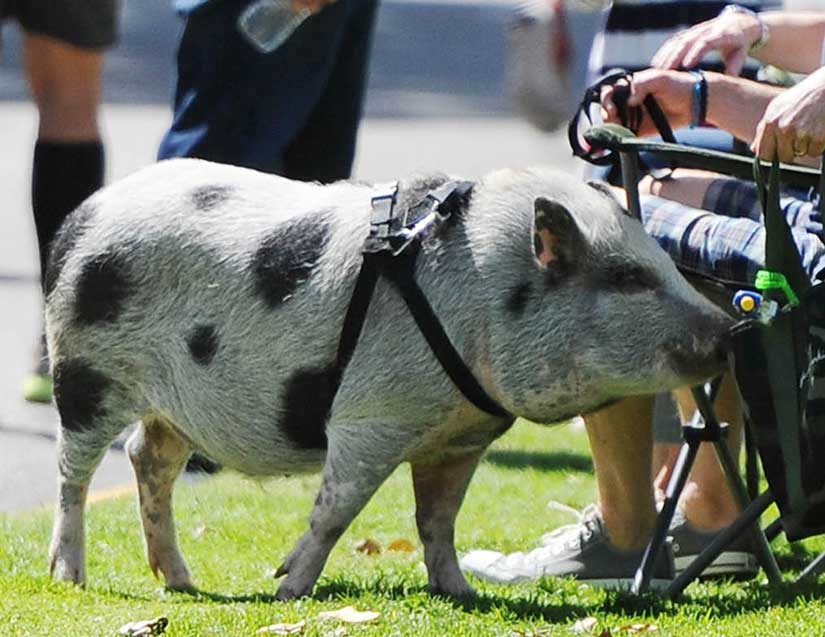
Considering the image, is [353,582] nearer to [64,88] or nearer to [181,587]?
[181,587]

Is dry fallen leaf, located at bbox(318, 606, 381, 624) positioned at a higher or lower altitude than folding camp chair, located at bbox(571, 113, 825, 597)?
lower

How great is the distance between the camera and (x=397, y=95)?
57.9 ft

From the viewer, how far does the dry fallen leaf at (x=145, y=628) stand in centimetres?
465

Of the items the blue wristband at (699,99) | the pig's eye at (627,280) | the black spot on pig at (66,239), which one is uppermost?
the blue wristband at (699,99)

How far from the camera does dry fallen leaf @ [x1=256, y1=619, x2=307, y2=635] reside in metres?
4.63

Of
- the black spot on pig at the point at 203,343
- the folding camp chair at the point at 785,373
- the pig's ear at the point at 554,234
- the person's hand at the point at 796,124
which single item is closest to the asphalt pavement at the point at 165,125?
the black spot on pig at the point at 203,343

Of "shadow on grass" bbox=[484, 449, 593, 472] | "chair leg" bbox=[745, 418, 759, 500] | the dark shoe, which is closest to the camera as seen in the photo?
the dark shoe

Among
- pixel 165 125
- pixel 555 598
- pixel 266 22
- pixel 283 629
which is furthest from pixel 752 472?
pixel 165 125

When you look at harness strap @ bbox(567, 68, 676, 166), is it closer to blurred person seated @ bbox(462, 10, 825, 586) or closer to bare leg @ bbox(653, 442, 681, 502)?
blurred person seated @ bbox(462, 10, 825, 586)

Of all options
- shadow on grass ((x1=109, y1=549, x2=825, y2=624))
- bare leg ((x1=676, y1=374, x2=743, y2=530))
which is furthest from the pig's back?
bare leg ((x1=676, y1=374, x2=743, y2=530))

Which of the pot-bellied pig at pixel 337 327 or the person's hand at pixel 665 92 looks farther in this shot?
the person's hand at pixel 665 92

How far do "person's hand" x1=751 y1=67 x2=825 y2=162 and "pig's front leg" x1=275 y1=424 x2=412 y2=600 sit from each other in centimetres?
101

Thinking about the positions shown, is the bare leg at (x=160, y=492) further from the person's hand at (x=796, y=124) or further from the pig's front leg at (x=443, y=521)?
the person's hand at (x=796, y=124)

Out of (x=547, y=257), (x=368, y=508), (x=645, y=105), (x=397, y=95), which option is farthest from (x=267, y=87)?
(x=397, y=95)
